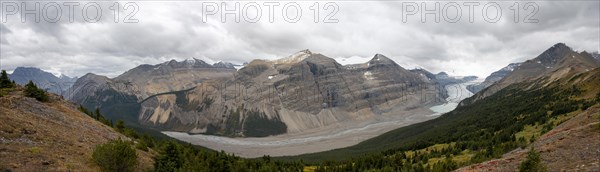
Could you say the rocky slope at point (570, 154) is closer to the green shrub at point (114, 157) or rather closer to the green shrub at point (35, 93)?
the green shrub at point (114, 157)

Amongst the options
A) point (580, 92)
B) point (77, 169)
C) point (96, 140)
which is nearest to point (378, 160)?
point (96, 140)

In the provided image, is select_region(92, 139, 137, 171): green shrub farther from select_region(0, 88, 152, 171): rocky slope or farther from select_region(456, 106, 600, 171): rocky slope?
select_region(456, 106, 600, 171): rocky slope

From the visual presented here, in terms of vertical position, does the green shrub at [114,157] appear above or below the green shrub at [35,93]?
below

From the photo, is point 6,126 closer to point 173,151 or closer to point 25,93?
point 173,151

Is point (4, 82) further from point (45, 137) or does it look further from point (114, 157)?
point (114, 157)

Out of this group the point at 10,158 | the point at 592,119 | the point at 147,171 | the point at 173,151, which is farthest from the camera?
the point at 173,151

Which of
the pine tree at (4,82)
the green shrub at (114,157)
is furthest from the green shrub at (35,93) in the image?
the green shrub at (114,157)
